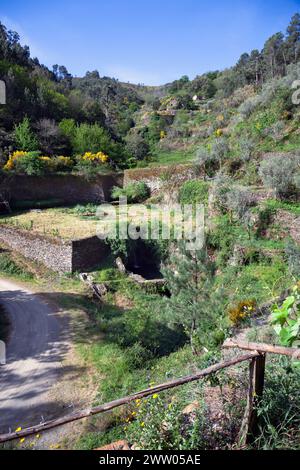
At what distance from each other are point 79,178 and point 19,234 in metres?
11.0

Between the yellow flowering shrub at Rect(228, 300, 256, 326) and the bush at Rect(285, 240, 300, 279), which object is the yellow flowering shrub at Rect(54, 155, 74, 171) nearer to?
the bush at Rect(285, 240, 300, 279)

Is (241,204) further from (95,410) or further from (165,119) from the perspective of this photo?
(165,119)

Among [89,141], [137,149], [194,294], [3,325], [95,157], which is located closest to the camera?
[194,294]

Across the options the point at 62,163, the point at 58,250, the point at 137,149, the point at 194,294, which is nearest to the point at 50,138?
the point at 62,163

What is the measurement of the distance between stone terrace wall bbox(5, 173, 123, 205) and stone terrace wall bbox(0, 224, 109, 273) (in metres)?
7.36

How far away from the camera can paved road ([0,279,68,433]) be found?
267 inches

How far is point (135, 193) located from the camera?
25797 mm

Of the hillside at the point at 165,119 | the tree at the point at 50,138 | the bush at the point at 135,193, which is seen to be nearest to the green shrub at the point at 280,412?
the hillside at the point at 165,119

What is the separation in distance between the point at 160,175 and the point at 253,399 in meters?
23.3

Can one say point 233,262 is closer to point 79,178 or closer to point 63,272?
point 63,272

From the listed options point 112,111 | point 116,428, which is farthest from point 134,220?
point 112,111

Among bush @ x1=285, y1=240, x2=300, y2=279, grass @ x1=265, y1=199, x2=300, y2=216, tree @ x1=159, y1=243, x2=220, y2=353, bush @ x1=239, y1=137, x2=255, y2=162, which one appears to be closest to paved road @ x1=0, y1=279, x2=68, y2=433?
tree @ x1=159, y1=243, x2=220, y2=353

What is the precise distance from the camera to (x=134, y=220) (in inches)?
738

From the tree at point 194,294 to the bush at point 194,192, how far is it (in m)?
11.1
